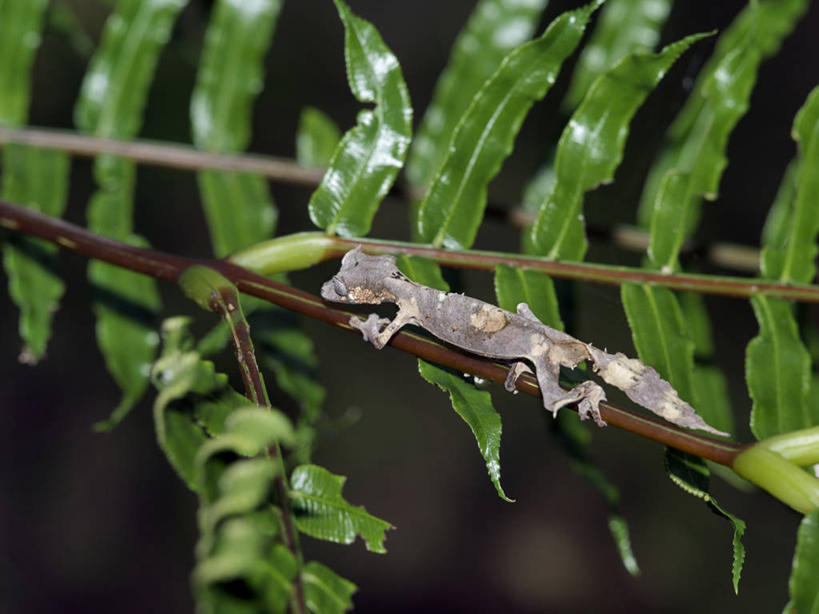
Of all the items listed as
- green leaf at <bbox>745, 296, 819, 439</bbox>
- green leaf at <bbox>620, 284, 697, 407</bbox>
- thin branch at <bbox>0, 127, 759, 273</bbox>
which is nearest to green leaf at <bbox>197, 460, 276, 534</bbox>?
green leaf at <bbox>620, 284, 697, 407</bbox>

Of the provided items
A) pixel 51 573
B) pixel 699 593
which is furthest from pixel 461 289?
pixel 51 573

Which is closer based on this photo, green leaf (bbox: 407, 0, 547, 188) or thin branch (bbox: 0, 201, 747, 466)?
thin branch (bbox: 0, 201, 747, 466)

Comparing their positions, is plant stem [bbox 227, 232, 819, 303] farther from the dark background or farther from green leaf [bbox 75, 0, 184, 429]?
the dark background

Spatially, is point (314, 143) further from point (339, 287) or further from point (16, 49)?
point (339, 287)

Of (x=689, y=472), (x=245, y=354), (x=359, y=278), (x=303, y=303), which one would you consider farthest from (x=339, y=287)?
(x=689, y=472)

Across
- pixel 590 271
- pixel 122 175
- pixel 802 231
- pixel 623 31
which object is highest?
pixel 623 31

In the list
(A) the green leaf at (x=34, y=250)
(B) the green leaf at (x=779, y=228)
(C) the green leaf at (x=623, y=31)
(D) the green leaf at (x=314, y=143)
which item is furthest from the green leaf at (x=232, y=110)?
(B) the green leaf at (x=779, y=228)
